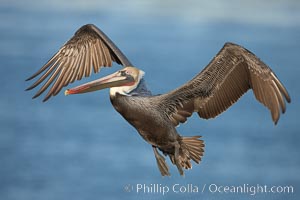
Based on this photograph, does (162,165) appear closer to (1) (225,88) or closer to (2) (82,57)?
(1) (225,88)

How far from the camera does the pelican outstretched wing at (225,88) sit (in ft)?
17.9

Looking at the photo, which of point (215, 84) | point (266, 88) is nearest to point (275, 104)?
point (266, 88)

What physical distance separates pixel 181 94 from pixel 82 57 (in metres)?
Answer: 0.99

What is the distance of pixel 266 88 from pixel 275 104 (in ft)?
0.46

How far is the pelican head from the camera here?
528 centimetres

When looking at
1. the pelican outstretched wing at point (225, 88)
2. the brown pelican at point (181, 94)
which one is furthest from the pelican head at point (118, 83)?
the pelican outstretched wing at point (225, 88)

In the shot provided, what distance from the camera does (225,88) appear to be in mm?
5703

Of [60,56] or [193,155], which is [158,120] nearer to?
[193,155]

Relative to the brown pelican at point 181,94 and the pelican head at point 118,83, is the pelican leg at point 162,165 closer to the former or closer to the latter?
the brown pelican at point 181,94

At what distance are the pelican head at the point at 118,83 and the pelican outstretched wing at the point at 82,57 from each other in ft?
1.49

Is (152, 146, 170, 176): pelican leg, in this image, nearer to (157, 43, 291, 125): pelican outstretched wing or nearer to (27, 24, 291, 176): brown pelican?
(27, 24, 291, 176): brown pelican

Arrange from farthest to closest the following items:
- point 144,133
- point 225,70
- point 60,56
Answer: point 60,56 < point 225,70 < point 144,133

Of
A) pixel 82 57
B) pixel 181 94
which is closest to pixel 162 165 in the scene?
pixel 181 94

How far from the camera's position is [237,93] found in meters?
5.72
